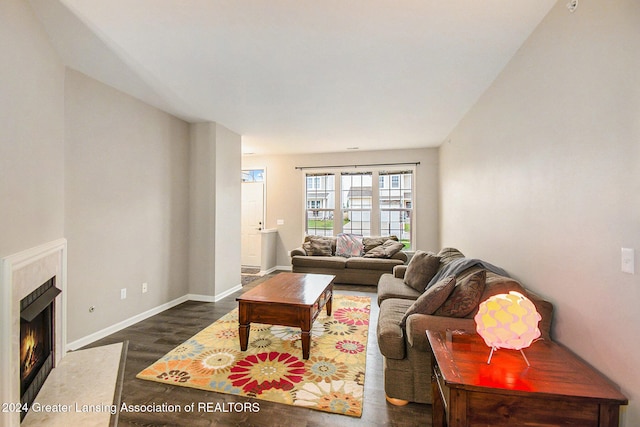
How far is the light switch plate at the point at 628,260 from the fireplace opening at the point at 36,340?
10.4ft

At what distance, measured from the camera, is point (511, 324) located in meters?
1.34

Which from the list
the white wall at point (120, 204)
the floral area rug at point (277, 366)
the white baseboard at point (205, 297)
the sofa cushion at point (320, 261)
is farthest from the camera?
the sofa cushion at point (320, 261)

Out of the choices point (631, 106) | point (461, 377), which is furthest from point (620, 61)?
point (461, 377)

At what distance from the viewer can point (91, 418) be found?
178cm

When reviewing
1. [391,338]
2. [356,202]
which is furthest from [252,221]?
[391,338]

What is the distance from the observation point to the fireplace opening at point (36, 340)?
1.78 m

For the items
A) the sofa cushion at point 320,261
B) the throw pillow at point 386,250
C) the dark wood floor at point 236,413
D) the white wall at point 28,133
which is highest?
the white wall at point 28,133

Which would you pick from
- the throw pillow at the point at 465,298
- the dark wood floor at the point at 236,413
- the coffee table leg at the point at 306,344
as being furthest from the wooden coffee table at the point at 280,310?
the throw pillow at the point at 465,298

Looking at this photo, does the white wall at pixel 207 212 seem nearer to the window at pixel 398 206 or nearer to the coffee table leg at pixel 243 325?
the coffee table leg at pixel 243 325

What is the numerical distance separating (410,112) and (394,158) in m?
2.33

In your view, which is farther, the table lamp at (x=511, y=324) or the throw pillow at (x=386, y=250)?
the throw pillow at (x=386, y=250)

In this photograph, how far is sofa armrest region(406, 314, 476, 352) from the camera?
1.87 metres

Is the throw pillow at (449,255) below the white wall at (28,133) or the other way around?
below

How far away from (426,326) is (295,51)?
7.70 ft
